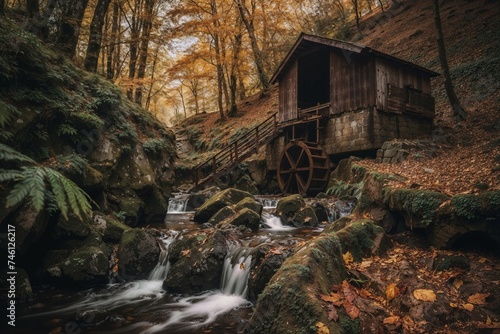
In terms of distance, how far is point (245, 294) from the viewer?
577cm

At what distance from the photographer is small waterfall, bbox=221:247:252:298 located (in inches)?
235

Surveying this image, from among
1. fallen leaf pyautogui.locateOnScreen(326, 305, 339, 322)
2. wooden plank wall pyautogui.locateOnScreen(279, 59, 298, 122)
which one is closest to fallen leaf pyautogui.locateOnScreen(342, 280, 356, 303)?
fallen leaf pyautogui.locateOnScreen(326, 305, 339, 322)

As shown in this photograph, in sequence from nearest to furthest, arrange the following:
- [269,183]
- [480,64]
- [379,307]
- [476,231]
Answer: [379,307] < [476,231] < [480,64] < [269,183]

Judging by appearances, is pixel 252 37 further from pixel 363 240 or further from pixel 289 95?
pixel 363 240

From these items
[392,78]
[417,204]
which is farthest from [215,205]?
[392,78]

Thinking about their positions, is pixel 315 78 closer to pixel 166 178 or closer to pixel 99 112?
pixel 166 178

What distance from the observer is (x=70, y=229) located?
670cm

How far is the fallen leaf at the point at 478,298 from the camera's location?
352 centimetres

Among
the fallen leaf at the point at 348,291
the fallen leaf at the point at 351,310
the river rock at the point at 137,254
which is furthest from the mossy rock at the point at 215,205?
the fallen leaf at the point at 351,310

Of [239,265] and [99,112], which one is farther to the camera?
[99,112]

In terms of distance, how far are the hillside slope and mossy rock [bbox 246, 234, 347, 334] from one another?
3327 mm

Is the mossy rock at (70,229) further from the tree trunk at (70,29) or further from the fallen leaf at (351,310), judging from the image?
the tree trunk at (70,29)

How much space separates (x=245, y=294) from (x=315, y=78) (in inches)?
710

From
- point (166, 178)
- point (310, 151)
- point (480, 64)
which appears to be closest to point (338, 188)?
point (310, 151)
